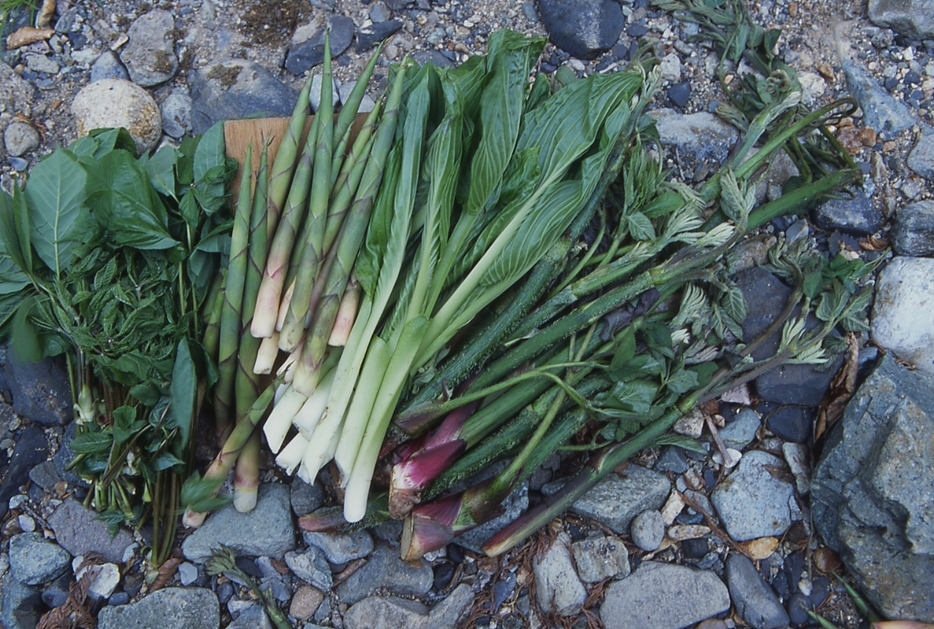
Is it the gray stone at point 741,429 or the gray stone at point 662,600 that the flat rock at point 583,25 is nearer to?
the gray stone at point 741,429

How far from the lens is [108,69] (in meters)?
3.04

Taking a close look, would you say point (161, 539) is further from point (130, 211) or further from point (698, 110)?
point (698, 110)

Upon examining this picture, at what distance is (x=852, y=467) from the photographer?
102 inches

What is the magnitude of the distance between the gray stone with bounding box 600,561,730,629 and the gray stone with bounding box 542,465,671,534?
20 cm

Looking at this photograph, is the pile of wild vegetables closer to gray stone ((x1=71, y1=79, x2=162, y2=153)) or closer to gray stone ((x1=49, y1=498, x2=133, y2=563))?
gray stone ((x1=49, y1=498, x2=133, y2=563))

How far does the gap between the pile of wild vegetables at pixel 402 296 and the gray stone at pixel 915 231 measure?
49cm

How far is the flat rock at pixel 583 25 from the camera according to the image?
302 cm

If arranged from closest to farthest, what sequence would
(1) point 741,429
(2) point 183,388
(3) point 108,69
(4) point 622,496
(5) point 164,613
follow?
(2) point 183,388 < (5) point 164,613 < (4) point 622,496 < (1) point 741,429 < (3) point 108,69

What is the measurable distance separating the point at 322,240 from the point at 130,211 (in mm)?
655

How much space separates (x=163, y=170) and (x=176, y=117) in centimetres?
51

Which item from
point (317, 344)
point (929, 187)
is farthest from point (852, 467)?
point (317, 344)

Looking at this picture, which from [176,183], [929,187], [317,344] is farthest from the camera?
[929,187]

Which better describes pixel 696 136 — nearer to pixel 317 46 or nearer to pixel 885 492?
pixel 885 492

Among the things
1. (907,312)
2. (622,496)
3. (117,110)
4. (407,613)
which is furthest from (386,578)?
(907,312)
